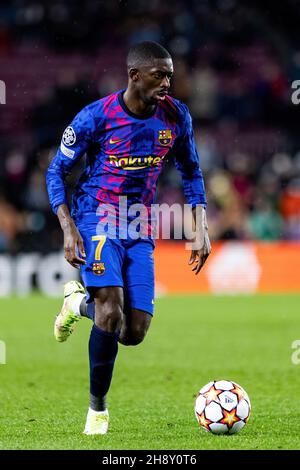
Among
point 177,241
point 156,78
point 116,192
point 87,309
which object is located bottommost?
point 87,309

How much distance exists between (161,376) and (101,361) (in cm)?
298

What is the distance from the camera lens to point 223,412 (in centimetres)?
601

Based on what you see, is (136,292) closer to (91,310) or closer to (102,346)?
(91,310)

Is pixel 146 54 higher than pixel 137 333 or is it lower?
higher

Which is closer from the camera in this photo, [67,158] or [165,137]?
[67,158]

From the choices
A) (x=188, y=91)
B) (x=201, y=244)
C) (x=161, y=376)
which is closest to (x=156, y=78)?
(x=201, y=244)

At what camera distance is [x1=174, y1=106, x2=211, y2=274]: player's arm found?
6.53 meters

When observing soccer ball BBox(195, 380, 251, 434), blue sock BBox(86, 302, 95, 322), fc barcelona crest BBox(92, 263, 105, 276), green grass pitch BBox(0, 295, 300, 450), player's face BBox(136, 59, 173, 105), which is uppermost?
player's face BBox(136, 59, 173, 105)

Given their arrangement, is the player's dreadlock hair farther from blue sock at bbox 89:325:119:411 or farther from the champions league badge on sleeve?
blue sock at bbox 89:325:119:411

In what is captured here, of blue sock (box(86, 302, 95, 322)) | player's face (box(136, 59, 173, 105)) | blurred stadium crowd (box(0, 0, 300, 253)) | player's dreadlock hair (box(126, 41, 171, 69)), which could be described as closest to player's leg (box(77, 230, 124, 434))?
blue sock (box(86, 302, 95, 322))

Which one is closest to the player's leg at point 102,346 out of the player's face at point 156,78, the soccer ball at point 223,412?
the soccer ball at point 223,412

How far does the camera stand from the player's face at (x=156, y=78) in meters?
6.09

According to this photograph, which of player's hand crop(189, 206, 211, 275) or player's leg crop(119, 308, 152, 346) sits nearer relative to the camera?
player's leg crop(119, 308, 152, 346)
